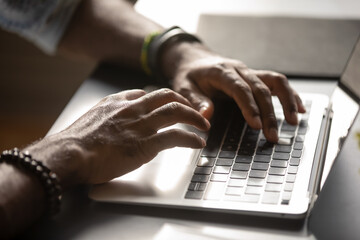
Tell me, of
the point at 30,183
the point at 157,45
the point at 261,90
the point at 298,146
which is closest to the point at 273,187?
the point at 298,146

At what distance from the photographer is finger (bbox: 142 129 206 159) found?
0.85m

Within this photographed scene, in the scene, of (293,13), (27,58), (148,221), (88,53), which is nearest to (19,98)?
(27,58)

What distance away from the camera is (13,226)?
2.46ft

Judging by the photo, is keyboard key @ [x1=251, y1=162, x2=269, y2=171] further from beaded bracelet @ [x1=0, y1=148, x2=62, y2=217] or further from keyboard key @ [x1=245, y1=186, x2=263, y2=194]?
beaded bracelet @ [x1=0, y1=148, x2=62, y2=217]

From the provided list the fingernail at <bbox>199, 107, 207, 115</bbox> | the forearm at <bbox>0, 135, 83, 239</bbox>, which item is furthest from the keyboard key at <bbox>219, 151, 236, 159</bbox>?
the forearm at <bbox>0, 135, 83, 239</bbox>

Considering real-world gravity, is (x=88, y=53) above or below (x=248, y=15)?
below

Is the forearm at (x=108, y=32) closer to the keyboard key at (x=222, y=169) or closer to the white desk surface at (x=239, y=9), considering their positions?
the white desk surface at (x=239, y=9)

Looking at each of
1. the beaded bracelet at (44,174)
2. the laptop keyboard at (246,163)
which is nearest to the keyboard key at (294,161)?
the laptop keyboard at (246,163)

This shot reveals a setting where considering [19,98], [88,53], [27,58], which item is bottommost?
[19,98]

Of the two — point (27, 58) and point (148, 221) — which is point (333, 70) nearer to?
point (148, 221)

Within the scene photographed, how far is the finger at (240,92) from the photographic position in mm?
937

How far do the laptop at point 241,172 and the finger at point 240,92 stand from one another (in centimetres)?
2

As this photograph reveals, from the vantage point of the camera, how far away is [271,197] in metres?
0.77

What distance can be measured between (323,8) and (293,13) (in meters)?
0.07
